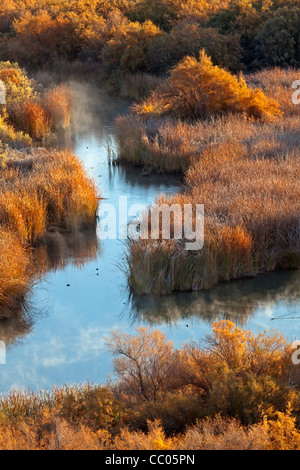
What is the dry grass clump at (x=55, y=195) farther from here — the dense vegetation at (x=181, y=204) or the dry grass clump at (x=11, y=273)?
the dry grass clump at (x=11, y=273)

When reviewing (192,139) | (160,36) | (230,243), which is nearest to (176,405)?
(230,243)

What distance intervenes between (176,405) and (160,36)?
2038 centimetres

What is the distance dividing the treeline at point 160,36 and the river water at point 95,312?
1366 centimetres

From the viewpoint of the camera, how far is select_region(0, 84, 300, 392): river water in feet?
20.0

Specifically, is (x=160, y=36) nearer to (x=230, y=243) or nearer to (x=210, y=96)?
(x=210, y=96)

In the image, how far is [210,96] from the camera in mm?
14578

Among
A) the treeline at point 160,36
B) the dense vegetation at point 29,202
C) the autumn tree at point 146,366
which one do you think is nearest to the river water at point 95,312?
the dense vegetation at point 29,202

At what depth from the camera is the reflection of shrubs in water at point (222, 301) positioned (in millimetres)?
6982

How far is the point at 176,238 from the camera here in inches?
309

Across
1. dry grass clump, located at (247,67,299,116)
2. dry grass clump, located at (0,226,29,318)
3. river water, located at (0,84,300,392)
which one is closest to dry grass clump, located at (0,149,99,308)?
dry grass clump, located at (0,226,29,318)

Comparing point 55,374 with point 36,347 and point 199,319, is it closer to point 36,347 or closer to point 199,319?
point 36,347

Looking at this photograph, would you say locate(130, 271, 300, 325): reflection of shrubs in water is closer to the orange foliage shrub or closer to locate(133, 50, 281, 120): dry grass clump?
locate(133, 50, 281, 120): dry grass clump

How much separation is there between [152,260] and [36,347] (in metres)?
1.81

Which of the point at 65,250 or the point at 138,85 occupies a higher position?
the point at 138,85
